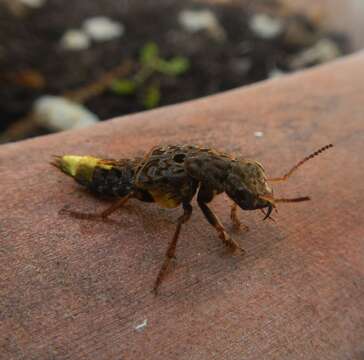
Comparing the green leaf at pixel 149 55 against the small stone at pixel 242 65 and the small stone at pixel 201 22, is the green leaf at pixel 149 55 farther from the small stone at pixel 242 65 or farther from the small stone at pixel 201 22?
the small stone at pixel 242 65

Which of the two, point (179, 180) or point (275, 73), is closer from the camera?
point (179, 180)

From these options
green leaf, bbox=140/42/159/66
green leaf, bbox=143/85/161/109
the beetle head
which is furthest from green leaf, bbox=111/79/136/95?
the beetle head

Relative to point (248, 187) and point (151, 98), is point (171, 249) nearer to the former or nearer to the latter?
point (248, 187)

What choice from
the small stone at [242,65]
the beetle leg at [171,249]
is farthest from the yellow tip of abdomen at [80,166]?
the small stone at [242,65]

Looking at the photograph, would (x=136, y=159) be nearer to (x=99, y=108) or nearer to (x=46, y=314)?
(x=46, y=314)

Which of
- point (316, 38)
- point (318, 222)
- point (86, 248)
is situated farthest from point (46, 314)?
point (316, 38)

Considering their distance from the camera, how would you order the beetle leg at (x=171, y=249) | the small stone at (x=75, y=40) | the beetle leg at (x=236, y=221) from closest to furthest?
the beetle leg at (x=171, y=249) < the beetle leg at (x=236, y=221) < the small stone at (x=75, y=40)

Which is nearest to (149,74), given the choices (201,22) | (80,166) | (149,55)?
(149,55)
